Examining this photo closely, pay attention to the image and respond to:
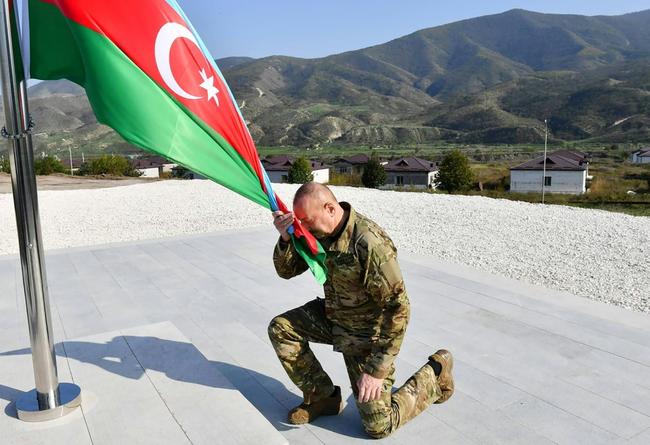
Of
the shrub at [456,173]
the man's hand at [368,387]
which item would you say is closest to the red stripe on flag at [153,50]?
the man's hand at [368,387]

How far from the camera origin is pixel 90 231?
36.3 ft

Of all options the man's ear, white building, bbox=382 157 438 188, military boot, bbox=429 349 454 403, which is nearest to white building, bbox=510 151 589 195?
white building, bbox=382 157 438 188

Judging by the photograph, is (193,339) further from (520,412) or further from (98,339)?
(520,412)

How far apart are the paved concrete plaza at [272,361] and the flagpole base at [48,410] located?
0.18 ft

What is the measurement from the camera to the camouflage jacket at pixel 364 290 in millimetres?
2748

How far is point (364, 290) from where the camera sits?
2.92 meters

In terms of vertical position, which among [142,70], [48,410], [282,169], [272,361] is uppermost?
[142,70]

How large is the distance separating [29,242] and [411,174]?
67.0 metres

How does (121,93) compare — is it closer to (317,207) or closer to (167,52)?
(167,52)

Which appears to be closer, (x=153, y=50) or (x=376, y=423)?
(x=153, y=50)

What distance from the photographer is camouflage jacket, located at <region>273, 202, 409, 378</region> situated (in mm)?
2748

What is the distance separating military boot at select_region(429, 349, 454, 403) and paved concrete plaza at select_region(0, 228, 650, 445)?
87 millimetres

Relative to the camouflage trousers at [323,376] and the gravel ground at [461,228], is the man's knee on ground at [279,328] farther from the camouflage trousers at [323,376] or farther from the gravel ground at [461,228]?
the gravel ground at [461,228]

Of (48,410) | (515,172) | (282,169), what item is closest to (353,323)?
(48,410)
